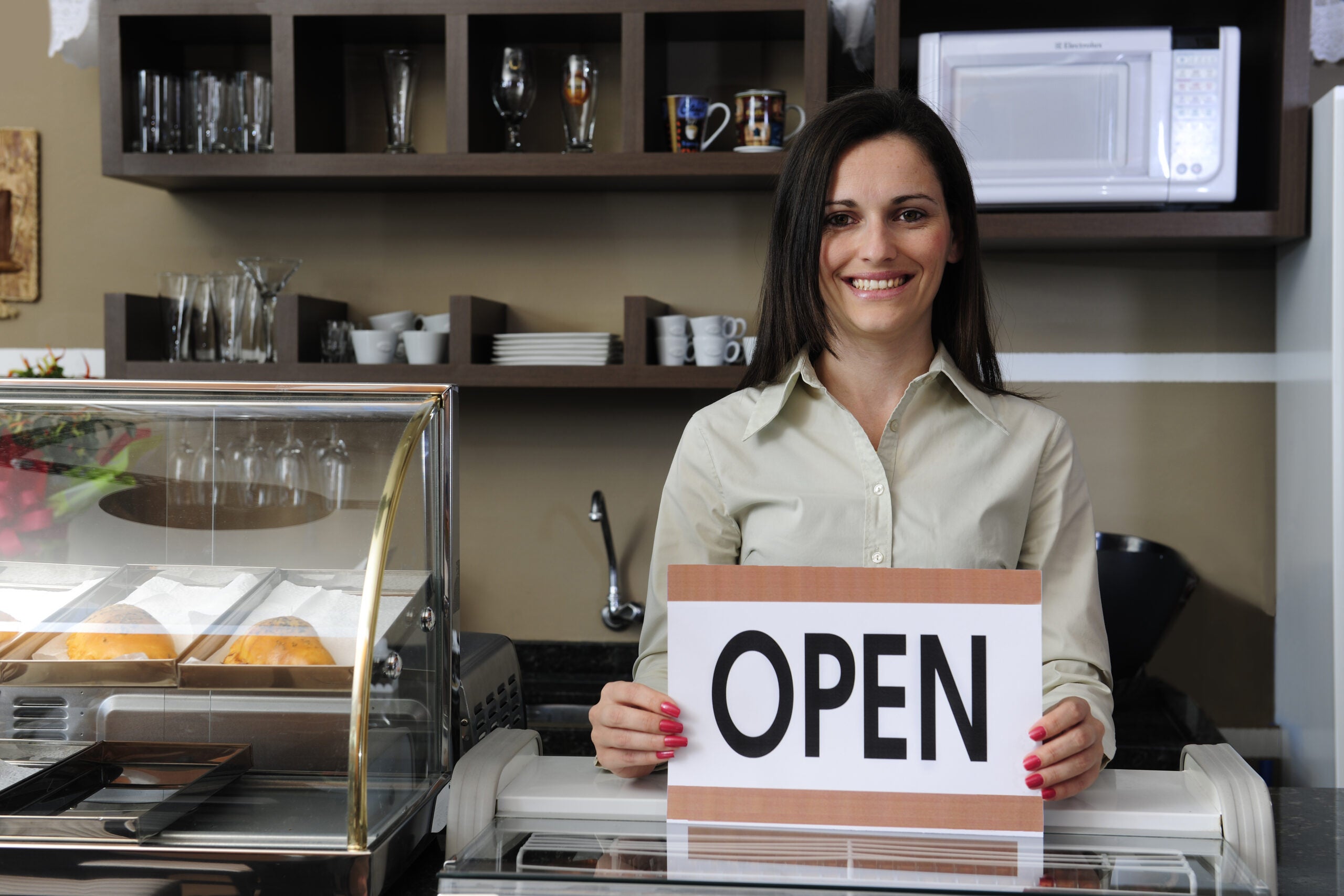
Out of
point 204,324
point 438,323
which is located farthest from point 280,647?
point 204,324

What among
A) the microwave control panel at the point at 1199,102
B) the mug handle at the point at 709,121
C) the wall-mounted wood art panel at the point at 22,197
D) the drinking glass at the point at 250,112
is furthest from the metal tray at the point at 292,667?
the wall-mounted wood art panel at the point at 22,197

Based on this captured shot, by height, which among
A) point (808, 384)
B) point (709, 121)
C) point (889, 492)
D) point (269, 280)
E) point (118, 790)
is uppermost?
point (709, 121)

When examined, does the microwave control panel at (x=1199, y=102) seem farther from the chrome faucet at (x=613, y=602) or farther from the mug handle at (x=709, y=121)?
the chrome faucet at (x=613, y=602)

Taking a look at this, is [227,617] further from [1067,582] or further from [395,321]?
[395,321]

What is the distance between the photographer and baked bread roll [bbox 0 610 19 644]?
0.95m

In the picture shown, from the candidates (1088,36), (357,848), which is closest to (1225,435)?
(1088,36)

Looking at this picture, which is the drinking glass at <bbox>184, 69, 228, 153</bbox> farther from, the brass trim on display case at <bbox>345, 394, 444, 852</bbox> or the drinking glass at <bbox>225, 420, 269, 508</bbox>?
the brass trim on display case at <bbox>345, 394, 444, 852</bbox>

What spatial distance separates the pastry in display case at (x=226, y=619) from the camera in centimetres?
86

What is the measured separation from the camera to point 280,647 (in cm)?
92

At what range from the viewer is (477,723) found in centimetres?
120

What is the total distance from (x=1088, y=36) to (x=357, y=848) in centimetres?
189

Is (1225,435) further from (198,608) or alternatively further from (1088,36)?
(198,608)

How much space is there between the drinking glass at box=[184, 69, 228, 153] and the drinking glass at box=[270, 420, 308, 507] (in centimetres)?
155

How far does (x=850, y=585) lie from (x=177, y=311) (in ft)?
6.47
